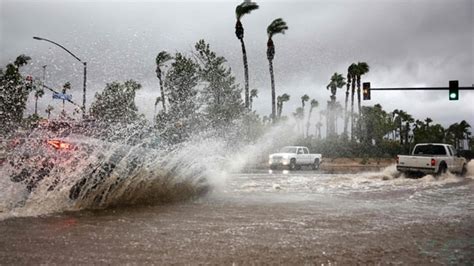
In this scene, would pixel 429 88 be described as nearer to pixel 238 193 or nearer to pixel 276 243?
pixel 238 193

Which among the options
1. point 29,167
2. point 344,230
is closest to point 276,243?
point 344,230

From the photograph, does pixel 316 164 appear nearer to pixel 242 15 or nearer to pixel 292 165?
pixel 292 165

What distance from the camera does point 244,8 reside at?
134 ft

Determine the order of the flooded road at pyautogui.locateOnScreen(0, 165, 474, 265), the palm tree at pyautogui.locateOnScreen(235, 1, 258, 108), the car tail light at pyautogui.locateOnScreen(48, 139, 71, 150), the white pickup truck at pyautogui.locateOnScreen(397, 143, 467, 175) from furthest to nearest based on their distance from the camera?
the palm tree at pyautogui.locateOnScreen(235, 1, 258, 108) < the white pickup truck at pyautogui.locateOnScreen(397, 143, 467, 175) < the car tail light at pyautogui.locateOnScreen(48, 139, 71, 150) < the flooded road at pyautogui.locateOnScreen(0, 165, 474, 265)

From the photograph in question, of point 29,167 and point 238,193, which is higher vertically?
point 29,167

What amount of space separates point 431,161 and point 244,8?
27557 millimetres

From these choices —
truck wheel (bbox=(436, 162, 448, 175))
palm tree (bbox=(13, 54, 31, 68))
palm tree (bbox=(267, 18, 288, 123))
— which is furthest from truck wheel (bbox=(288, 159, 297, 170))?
palm tree (bbox=(13, 54, 31, 68))

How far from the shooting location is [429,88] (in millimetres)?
26297

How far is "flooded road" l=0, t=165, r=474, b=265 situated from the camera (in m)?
4.71

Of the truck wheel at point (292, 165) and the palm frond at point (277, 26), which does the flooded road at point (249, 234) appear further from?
the palm frond at point (277, 26)

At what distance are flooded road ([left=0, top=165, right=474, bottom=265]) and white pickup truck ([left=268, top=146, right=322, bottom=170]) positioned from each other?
19720mm

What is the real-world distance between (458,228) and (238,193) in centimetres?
600

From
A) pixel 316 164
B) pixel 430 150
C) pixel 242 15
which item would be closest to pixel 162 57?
pixel 242 15

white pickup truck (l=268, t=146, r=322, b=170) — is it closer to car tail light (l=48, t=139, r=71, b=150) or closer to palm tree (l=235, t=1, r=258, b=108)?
palm tree (l=235, t=1, r=258, b=108)
